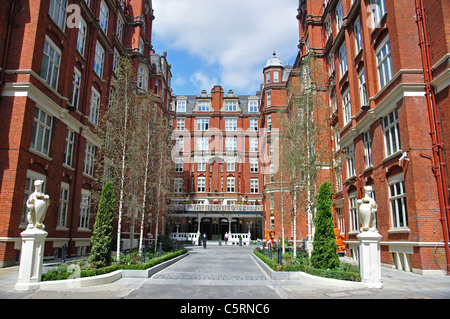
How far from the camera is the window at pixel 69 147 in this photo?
20.0 m

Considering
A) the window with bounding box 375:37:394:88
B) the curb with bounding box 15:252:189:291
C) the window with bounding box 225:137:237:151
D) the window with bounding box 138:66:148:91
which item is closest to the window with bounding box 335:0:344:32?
the window with bounding box 375:37:394:88

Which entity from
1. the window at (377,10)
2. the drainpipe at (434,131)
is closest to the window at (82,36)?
the window at (377,10)

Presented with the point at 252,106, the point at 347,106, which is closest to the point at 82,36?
the point at 347,106

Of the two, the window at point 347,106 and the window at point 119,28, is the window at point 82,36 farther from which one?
the window at point 347,106

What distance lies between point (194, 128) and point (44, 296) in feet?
156

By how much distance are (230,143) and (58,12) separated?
123 feet

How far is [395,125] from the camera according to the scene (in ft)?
52.0

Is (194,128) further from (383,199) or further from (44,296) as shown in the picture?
(44,296)

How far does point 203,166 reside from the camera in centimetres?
5275

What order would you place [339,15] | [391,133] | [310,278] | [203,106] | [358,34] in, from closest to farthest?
1. [310,278]
2. [391,133]
3. [358,34]
4. [339,15]
5. [203,106]

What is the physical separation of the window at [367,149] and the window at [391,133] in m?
2.19

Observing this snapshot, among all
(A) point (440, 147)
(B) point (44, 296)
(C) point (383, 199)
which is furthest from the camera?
(C) point (383, 199)

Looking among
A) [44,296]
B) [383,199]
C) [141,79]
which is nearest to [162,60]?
[141,79]

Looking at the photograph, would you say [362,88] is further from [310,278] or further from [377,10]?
[310,278]
